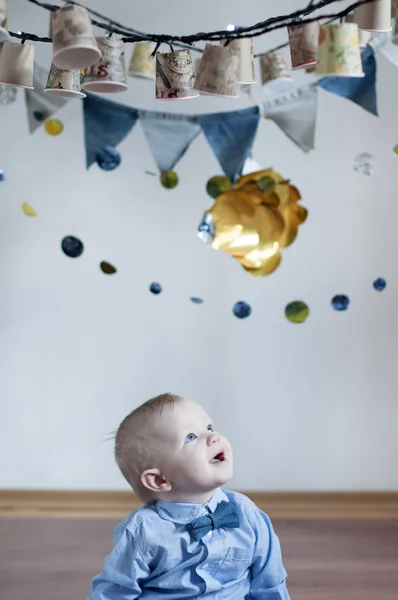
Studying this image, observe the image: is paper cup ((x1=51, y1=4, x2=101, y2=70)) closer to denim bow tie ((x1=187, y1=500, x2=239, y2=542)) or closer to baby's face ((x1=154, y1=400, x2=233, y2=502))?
baby's face ((x1=154, y1=400, x2=233, y2=502))

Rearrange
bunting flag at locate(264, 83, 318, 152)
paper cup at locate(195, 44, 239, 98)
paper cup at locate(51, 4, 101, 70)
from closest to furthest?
1. paper cup at locate(51, 4, 101, 70)
2. paper cup at locate(195, 44, 239, 98)
3. bunting flag at locate(264, 83, 318, 152)

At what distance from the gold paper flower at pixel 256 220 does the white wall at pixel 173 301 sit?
0.13 ft

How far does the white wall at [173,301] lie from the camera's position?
284 centimetres

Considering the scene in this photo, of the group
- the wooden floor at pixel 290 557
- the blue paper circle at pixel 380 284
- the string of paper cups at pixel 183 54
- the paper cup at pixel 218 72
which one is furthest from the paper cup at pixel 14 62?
the blue paper circle at pixel 380 284

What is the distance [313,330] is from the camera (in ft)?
9.38

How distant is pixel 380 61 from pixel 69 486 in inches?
77.8

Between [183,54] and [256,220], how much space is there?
129 centimetres

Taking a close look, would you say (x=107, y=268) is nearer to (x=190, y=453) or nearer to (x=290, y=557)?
(x=290, y=557)

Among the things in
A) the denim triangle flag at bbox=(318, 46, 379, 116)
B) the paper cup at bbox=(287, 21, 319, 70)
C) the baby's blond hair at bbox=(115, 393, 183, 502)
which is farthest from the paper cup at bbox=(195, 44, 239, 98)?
the denim triangle flag at bbox=(318, 46, 379, 116)

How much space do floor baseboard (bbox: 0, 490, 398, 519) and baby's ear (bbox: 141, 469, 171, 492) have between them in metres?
1.56

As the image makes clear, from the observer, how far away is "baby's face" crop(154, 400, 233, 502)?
1.35m

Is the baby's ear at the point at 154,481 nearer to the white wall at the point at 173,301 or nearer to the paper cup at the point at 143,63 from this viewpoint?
the paper cup at the point at 143,63

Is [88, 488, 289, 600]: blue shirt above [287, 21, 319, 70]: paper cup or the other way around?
the other way around

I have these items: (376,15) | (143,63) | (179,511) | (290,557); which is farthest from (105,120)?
(179,511)
